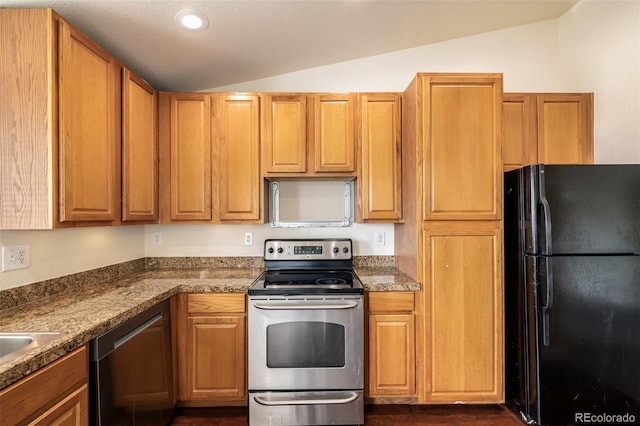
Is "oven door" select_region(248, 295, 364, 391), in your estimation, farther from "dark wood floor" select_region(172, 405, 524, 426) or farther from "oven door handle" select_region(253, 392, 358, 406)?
"dark wood floor" select_region(172, 405, 524, 426)

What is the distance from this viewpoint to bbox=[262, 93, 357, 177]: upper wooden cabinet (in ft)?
7.69

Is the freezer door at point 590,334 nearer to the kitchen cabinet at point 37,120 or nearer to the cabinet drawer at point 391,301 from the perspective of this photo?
the cabinet drawer at point 391,301

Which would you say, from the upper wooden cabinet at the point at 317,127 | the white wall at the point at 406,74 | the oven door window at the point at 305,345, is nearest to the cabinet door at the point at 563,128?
the white wall at the point at 406,74

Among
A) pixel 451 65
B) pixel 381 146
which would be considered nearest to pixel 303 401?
pixel 381 146

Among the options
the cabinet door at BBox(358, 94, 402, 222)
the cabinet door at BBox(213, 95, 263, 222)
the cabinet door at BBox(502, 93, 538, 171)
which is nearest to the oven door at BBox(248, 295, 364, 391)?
the cabinet door at BBox(358, 94, 402, 222)

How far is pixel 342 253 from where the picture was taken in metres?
2.51

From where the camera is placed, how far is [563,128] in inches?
91.7

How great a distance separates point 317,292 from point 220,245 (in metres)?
1.13

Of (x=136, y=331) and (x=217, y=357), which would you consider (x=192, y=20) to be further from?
(x=217, y=357)

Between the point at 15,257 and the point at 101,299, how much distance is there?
437mm

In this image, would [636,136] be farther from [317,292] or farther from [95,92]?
[95,92]

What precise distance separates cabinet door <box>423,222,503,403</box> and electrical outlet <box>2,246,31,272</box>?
2.21m

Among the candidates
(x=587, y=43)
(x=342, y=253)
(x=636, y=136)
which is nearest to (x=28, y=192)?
(x=342, y=253)

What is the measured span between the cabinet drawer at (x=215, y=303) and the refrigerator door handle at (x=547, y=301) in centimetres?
177
